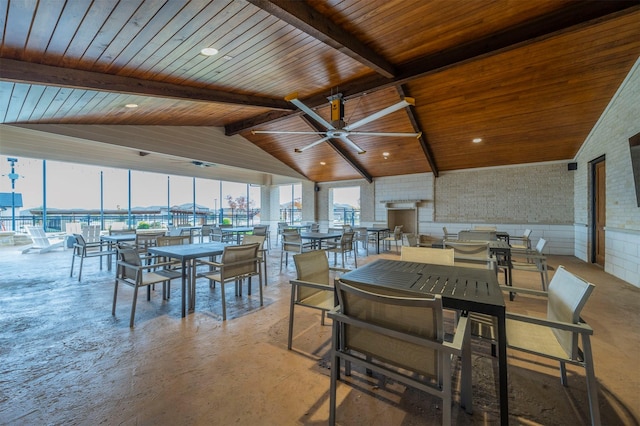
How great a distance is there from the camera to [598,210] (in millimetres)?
5695

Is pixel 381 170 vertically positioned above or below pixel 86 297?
above

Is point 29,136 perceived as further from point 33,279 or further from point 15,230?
point 15,230

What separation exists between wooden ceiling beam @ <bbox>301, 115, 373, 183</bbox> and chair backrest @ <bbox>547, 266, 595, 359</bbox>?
18.4 ft

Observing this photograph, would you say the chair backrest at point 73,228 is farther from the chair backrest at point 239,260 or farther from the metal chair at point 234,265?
the chair backrest at point 239,260

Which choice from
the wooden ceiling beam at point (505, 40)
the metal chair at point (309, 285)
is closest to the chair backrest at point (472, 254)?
the metal chair at point (309, 285)

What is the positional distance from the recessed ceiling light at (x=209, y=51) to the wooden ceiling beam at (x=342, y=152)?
3.28m

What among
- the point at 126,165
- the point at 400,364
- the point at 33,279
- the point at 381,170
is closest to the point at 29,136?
the point at 126,165

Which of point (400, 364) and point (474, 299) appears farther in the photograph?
point (474, 299)

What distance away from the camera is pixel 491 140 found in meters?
6.59

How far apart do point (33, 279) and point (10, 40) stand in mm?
4213

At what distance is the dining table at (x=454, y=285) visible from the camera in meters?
1.35

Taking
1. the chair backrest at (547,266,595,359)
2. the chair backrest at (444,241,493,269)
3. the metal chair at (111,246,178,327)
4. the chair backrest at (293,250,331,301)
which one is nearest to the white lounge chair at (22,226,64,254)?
the metal chair at (111,246,178,327)

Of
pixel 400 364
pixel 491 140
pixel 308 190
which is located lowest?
pixel 400 364

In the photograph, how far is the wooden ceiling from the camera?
95.3 inches
